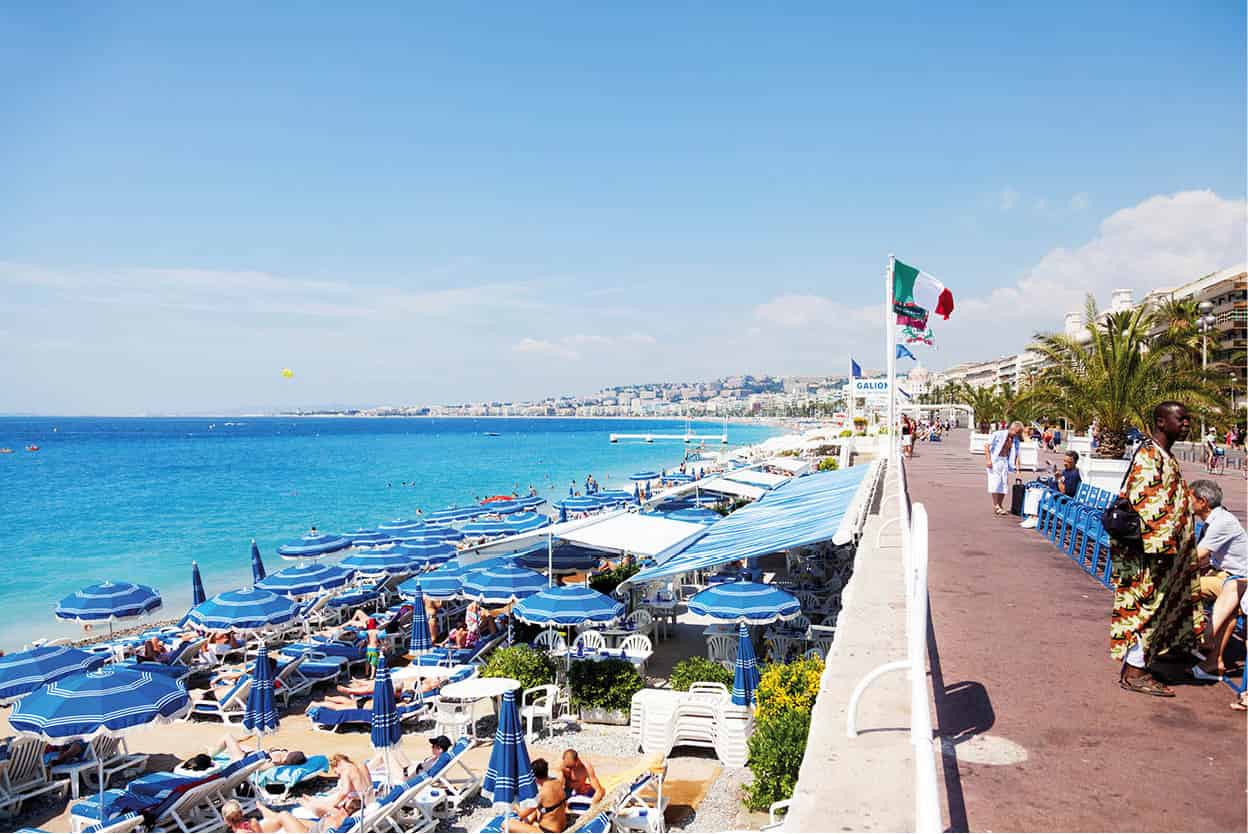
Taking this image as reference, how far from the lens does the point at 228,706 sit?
11.2 meters

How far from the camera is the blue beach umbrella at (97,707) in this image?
786cm

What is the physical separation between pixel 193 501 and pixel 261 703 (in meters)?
46.0

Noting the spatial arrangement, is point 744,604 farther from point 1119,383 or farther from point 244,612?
point 1119,383

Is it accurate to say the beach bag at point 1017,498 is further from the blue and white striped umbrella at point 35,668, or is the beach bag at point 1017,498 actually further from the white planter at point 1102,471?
the blue and white striped umbrella at point 35,668

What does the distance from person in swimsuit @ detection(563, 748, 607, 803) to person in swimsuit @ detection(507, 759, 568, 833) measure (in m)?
0.26

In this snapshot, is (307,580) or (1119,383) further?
(1119,383)

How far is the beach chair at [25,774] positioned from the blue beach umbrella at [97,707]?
80cm

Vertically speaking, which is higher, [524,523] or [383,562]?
[524,523]

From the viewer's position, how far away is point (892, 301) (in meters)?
12.9

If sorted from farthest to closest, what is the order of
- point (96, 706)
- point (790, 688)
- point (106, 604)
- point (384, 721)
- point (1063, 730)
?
point (106, 604), point (384, 721), point (96, 706), point (790, 688), point (1063, 730)

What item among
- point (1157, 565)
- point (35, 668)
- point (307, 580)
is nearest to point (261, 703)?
point (35, 668)

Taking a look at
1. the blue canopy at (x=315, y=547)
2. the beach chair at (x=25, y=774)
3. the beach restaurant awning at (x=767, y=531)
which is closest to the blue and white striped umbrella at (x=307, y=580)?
the blue canopy at (x=315, y=547)

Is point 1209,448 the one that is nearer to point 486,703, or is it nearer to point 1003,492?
point 1003,492

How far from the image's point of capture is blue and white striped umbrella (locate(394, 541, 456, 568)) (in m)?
18.1
